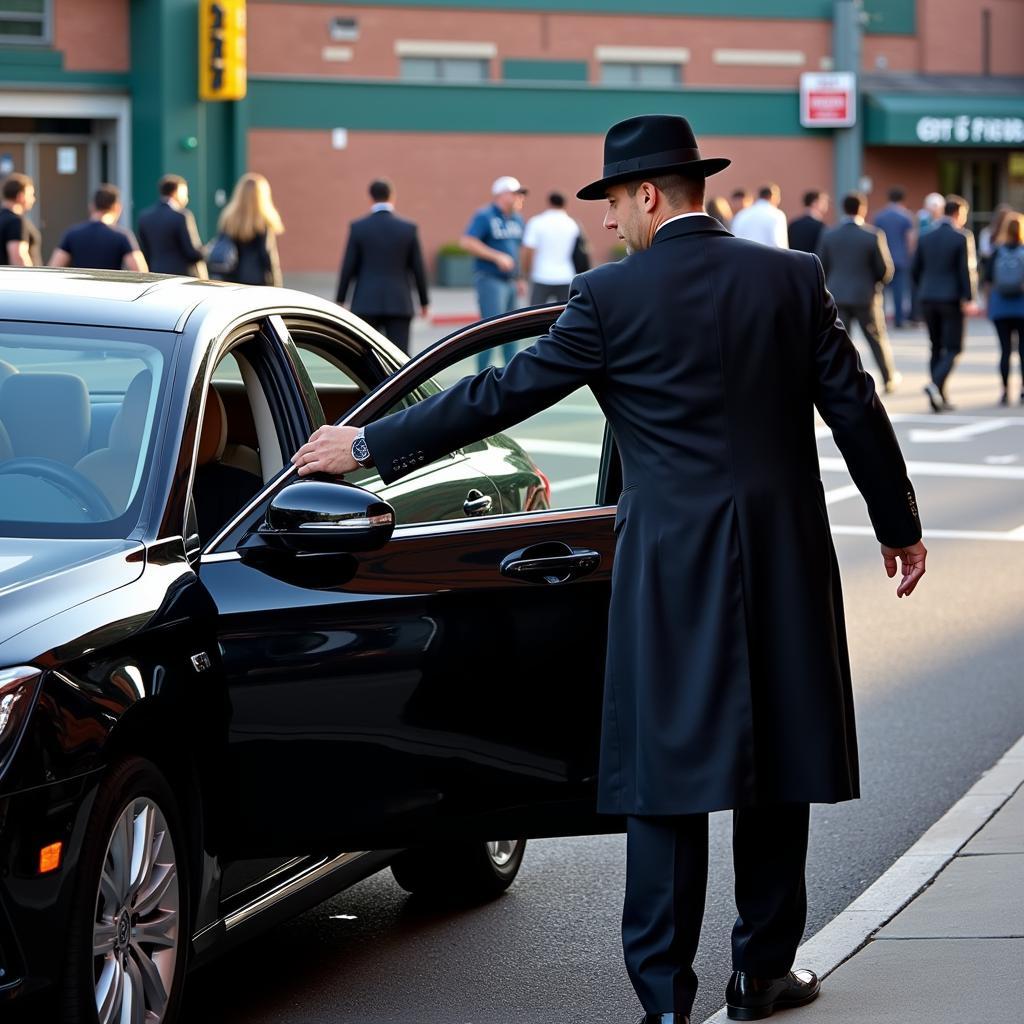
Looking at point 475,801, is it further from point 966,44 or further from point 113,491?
point 966,44

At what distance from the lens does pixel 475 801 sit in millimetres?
Answer: 4355

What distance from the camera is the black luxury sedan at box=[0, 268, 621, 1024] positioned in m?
3.60

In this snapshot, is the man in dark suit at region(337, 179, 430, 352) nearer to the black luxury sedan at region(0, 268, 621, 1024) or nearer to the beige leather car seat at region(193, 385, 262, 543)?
the beige leather car seat at region(193, 385, 262, 543)

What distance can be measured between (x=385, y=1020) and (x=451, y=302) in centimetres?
3263

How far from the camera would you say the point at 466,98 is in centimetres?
4275

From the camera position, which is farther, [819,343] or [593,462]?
[593,462]

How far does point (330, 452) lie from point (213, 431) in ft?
3.85

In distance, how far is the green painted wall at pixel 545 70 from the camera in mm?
43906

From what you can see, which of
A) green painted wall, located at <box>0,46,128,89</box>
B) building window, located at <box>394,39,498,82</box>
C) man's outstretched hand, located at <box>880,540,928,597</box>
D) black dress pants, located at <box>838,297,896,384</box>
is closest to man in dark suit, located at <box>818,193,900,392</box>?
black dress pants, located at <box>838,297,896,384</box>

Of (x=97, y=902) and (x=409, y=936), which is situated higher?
(x=97, y=902)

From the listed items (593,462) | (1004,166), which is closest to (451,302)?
(1004,166)

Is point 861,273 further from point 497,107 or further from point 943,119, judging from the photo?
point 943,119

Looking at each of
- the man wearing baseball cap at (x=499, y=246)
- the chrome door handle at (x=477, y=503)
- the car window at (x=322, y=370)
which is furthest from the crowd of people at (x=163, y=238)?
the chrome door handle at (x=477, y=503)

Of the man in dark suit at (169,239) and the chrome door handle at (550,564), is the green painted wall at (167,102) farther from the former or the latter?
the chrome door handle at (550,564)
